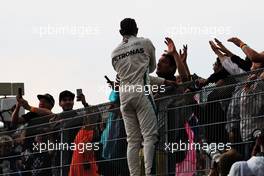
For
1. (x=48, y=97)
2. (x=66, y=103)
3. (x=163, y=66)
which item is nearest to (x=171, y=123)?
(x=163, y=66)

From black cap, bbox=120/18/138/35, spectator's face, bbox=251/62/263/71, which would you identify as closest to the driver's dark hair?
black cap, bbox=120/18/138/35

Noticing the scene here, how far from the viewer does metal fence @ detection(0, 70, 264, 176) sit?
1458 cm

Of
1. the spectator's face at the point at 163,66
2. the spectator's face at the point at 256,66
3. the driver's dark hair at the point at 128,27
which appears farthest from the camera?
the spectator's face at the point at 163,66

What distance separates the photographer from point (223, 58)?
1540 cm

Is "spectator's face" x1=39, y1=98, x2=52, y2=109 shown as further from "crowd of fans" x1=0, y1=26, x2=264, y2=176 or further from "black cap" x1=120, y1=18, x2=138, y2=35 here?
"black cap" x1=120, y1=18, x2=138, y2=35

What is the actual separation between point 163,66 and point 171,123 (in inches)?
38.4

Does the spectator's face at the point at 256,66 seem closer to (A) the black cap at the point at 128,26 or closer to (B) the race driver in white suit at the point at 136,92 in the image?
(B) the race driver in white suit at the point at 136,92

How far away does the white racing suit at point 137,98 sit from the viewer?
15078mm

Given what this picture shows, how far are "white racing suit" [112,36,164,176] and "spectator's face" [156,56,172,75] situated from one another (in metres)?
0.66

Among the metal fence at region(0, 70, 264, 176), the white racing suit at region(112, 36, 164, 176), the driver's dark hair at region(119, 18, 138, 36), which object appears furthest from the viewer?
the driver's dark hair at region(119, 18, 138, 36)

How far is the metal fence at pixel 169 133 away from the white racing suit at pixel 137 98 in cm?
42

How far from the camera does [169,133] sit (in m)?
15.6

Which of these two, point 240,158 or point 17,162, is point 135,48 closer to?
point 240,158

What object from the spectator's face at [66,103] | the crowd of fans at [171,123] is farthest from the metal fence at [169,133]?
the spectator's face at [66,103]
